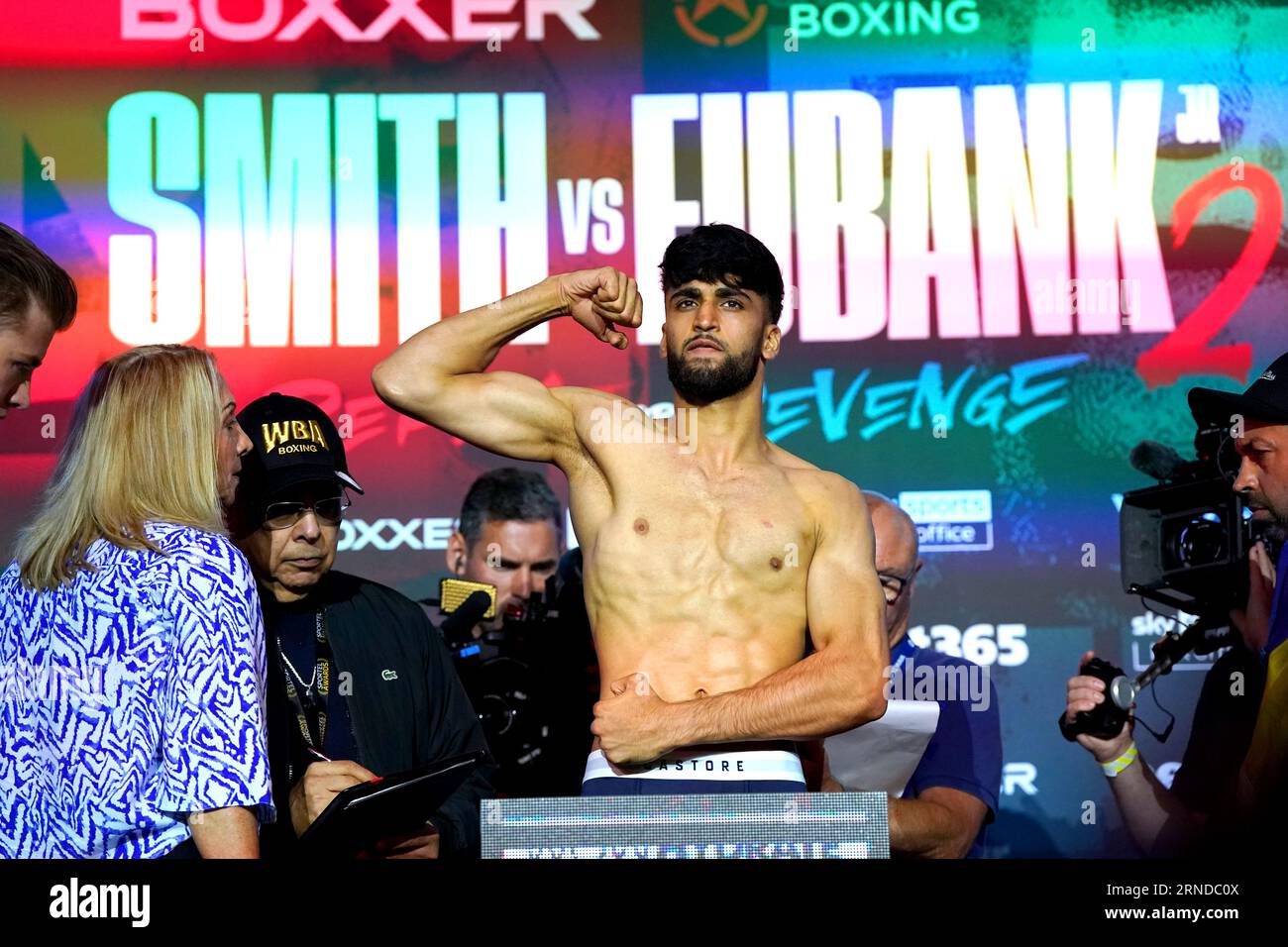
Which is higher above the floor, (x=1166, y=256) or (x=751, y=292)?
(x=1166, y=256)

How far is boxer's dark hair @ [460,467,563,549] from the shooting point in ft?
16.7

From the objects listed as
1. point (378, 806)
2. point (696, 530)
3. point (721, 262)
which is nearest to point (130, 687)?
point (378, 806)

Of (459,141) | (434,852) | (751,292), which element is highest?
(459,141)

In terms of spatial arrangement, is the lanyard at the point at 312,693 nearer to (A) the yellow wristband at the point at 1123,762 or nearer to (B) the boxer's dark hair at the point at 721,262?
(B) the boxer's dark hair at the point at 721,262

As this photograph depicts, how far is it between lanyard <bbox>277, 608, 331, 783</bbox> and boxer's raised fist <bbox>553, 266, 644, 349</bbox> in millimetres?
918

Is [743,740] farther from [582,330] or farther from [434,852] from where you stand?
[582,330]

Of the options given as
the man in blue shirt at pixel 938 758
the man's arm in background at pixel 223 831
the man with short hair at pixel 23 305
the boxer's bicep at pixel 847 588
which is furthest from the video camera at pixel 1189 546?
the man with short hair at pixel 23 305

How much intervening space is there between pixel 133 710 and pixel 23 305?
76 centimetres

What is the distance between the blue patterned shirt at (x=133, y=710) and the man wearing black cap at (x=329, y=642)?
0.86 metres

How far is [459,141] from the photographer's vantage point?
5695 mm

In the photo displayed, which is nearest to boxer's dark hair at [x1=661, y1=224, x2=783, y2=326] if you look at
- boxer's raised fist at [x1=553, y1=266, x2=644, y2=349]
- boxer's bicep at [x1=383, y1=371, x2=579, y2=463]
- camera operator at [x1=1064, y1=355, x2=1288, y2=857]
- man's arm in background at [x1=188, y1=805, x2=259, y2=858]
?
boxer's raised fist at [x1=553, y1=266, x2=644, y2=349]

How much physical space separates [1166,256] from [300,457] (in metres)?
3.62

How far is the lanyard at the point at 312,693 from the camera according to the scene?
3.27 meters
